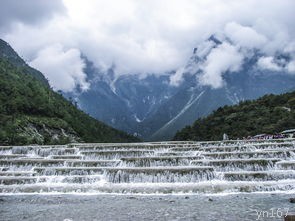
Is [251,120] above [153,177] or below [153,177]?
above

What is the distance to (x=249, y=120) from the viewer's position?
338 feet

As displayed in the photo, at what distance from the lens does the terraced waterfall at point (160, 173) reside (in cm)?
3281

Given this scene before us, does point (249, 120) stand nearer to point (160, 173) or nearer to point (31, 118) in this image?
point (31, 118)

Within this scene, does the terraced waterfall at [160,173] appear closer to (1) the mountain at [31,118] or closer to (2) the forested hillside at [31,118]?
(2) the forested hillside at [31,118]

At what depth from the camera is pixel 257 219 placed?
68.0 feet

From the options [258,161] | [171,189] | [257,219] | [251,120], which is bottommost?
[257,219]

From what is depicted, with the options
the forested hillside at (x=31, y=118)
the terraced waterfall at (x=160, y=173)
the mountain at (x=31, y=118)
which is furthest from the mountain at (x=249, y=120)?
the terraced waterfall at (x=160, y=173)

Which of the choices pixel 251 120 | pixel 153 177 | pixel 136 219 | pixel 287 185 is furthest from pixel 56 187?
pixel 251 120

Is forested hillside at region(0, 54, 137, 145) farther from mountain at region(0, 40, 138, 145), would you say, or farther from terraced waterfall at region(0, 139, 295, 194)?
terraced waterfall at region(0, 139, 295, 194)

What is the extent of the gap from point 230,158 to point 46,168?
19.1 meters

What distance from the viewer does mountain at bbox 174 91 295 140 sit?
92.3m

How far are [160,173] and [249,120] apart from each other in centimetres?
7197

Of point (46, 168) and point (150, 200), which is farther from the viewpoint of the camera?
point (46, 168)

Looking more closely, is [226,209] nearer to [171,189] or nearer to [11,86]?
[171,189]
